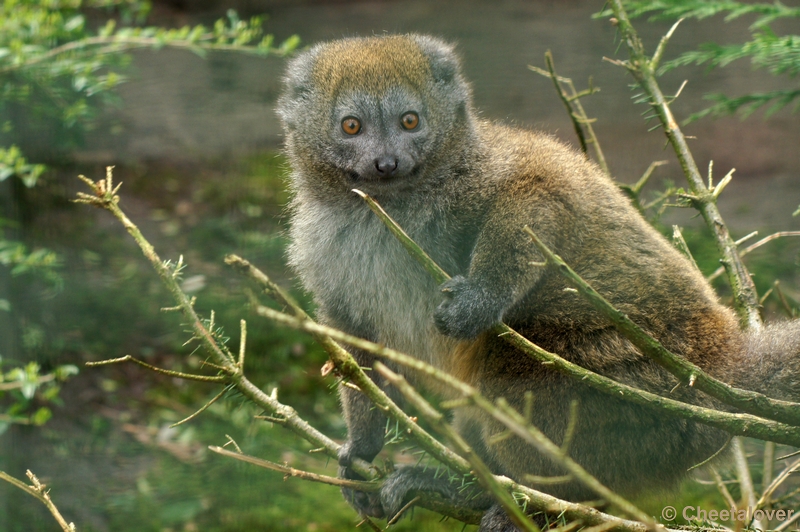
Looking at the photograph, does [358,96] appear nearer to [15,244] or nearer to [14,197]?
[15,244]

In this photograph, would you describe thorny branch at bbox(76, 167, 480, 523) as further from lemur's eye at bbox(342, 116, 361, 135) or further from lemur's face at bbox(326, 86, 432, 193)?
lemur's eye at bbox(342, 116, 361, 135)

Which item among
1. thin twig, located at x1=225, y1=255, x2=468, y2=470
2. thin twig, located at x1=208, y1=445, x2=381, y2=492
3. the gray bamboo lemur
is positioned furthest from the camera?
the gray bamboo lemur

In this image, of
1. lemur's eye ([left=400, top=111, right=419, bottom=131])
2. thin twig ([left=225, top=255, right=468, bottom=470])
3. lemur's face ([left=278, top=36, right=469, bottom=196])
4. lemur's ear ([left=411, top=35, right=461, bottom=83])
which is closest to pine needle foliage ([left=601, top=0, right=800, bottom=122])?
lemur's ear ([left=411, top=35, right=461, bottom=83])

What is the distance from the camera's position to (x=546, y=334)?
154 inches

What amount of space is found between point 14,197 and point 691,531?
5.82 meters

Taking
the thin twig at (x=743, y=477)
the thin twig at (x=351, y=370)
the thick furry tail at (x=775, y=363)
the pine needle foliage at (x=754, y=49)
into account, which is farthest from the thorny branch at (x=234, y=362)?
the pine needle foliage at (x=754, y=49)

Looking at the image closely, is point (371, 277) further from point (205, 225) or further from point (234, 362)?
point (205, 225)

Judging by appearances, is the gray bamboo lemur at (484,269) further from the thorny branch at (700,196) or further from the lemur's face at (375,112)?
the thorny branch at (700,196)

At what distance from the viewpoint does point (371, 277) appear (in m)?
4.37

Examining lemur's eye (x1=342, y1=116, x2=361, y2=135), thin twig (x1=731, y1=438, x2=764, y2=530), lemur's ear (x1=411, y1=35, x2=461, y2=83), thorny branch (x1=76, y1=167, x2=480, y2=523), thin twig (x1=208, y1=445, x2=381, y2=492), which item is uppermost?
lemur's ear (x1=411, y1=35, x2=461, y2=83)

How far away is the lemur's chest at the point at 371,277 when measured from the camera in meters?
4.23

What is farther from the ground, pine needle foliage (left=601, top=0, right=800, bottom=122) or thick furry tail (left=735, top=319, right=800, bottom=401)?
pine needle foliage (left=601, top=0, right=800, bottom=122)

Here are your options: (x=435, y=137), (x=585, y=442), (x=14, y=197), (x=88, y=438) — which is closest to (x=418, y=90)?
(x=435, y=137)

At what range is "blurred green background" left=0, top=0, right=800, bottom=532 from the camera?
250 inches
